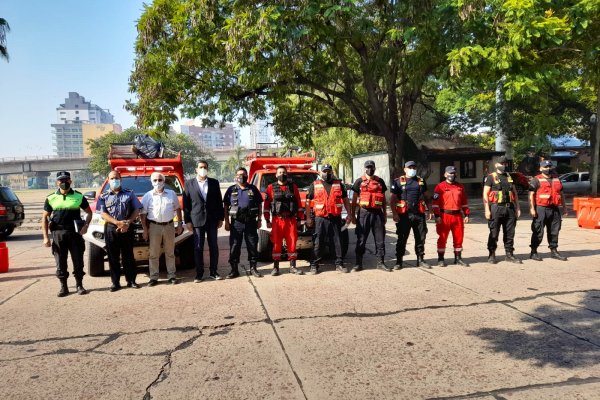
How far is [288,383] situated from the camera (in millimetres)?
3406

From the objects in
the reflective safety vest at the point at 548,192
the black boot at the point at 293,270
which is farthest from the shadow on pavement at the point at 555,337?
the black boot at the point at 293,270

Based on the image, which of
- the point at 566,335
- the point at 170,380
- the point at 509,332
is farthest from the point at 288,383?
the point at 566,335

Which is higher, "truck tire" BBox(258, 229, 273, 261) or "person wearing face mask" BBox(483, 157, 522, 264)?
"person wearing face mask" BBox(483, 157, 522, 264)

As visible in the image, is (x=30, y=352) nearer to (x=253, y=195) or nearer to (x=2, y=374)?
(x=2, y=374)

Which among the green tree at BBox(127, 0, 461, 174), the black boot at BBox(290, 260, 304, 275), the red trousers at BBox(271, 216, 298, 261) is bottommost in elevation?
the black boot at BBox(290, 260, 304, 275)

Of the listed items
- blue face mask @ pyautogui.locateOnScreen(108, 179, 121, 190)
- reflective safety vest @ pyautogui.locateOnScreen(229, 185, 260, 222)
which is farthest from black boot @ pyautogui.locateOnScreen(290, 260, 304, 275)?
blue face mask @ pyautogui.locateOnScreen(108, 179, 121, 190)

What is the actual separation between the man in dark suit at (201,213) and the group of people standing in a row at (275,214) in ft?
0.05

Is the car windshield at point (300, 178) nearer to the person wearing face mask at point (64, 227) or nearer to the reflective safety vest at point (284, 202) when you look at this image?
the reflective safety vest at point (284, 202)

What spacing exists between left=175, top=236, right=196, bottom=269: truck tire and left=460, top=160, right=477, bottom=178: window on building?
82.4 ft

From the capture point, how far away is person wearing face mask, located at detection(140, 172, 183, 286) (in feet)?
21.3

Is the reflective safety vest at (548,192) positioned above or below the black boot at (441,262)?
above

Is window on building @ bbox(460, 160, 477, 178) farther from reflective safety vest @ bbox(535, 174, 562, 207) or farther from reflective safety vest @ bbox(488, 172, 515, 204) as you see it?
reflective safety vest @ bbox(488, 172, 515, 204)

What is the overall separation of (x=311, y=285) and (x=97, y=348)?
3.06 meters

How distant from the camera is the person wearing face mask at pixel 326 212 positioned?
7086 mm
